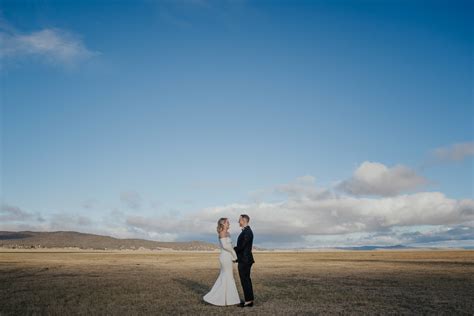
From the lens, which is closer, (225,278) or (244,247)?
(244,247)

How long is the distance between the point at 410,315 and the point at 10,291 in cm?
1907

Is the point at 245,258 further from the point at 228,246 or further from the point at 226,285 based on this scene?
the point at 226,285

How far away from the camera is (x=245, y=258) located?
1672 cm

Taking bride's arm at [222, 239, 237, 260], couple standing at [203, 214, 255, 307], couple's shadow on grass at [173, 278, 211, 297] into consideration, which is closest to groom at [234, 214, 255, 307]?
couple standing at [203, 214, 255, 307]

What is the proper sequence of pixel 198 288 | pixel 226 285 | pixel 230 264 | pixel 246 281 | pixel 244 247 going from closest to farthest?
pixel 246 281 → pixel 244 247 → pixel 226 285 → pixel 230 264 → pixel 198 288

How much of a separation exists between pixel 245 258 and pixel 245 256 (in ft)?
0.25

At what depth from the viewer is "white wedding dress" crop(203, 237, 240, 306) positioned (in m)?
16.8

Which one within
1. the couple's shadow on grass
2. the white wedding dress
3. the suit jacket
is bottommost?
the couple's shadow on grass

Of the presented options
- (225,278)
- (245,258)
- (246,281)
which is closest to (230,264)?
(225,278)

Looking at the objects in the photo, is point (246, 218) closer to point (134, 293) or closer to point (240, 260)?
point (240, 260)

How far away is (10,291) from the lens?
72.2 feet

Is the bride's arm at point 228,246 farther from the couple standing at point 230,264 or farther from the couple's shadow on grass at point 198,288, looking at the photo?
the couple's shadow on grass at point 198,288

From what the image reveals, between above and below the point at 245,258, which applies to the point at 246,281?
below

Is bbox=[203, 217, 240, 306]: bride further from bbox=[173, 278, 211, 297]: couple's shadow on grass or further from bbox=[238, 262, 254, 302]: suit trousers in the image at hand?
bbox=[173, 278, 211, 297]: couple's shadow on grass
